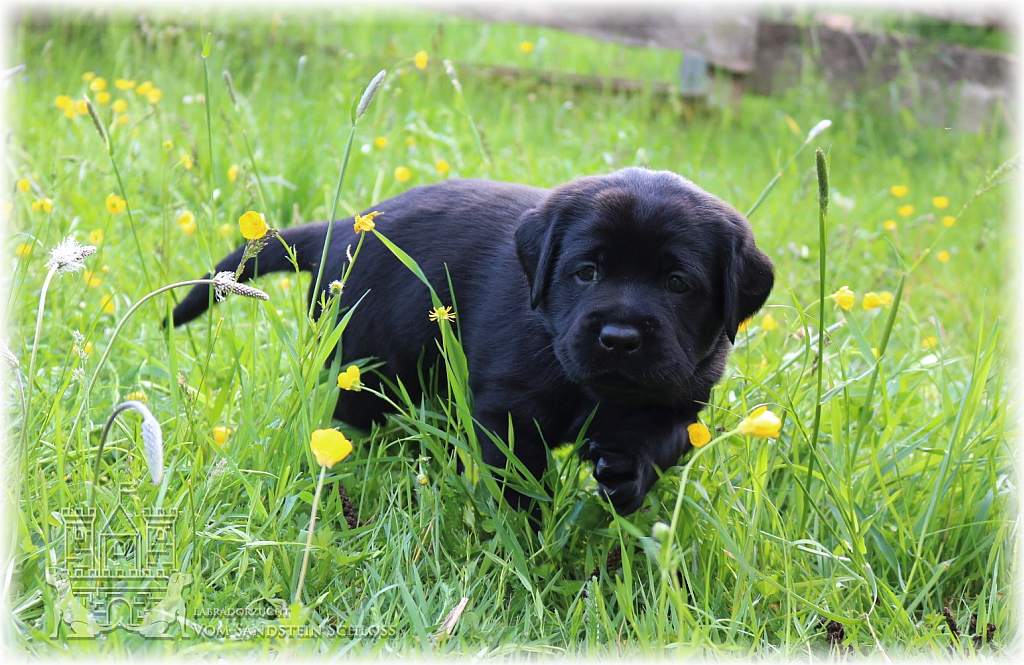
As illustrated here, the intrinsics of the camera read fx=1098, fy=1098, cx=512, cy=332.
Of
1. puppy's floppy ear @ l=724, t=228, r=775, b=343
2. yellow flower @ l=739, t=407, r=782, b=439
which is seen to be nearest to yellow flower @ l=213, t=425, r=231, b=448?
puppy's floppy ear @ l=724, t=228, r=775, b=343

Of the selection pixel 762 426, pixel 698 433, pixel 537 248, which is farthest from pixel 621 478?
pixel 762 426

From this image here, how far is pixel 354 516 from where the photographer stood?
8.32ft

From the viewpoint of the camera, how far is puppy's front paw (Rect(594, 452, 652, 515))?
2.45 metres

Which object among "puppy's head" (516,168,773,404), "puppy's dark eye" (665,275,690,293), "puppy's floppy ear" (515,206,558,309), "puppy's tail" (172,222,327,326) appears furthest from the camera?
"puppy's tail" (172,222,327,326)

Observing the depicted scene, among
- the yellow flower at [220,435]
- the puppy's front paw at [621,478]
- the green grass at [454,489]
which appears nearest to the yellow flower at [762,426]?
the green grass at [454,489]

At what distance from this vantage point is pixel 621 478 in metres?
2.46

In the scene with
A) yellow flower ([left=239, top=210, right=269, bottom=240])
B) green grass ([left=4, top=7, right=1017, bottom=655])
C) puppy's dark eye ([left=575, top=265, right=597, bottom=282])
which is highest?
yellow flower ([left=239, top=210, right=269, bottom=240])

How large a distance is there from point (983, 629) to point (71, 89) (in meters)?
4.84

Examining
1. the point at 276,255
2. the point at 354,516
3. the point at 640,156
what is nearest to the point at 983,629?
the point at 354,516

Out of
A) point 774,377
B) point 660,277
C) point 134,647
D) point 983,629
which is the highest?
point 660,277

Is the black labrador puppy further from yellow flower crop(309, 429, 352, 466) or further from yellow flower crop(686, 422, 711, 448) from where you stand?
yellow flower crop(309, 429, 352, 466)

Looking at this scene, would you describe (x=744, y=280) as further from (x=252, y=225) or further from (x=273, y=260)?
(x=273, y=260)

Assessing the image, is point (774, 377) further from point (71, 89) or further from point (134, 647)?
point (71, 89)

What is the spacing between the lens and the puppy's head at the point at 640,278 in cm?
236
